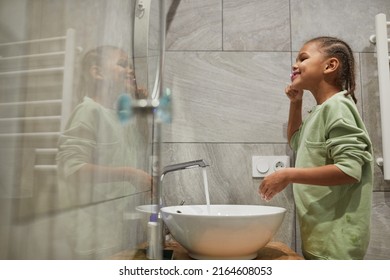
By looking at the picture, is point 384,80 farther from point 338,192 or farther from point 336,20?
point 338,192

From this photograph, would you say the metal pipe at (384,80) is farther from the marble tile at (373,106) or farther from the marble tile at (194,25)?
the marble tile at (194,25)

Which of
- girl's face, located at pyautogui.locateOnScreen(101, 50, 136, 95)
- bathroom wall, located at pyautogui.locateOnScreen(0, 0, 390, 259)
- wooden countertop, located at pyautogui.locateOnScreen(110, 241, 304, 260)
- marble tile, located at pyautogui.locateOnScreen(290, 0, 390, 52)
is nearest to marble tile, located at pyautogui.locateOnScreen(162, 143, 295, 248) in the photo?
bathroom wall, located at pyautogui.locateOnScreen(0, 0, 390, 259)

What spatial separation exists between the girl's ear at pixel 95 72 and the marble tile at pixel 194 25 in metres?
0.80

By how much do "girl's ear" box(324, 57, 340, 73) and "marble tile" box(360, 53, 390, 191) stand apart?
23 cm

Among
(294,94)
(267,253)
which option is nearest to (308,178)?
(267,253)

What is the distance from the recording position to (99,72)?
1.15 ft

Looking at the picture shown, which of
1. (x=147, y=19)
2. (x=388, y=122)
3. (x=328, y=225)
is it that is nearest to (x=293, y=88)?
(x=388, y=122)

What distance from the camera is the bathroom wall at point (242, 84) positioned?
1.05 meters

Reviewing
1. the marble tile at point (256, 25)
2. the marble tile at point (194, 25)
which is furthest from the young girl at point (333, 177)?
the marble tile at point (194, 25)

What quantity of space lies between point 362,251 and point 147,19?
0.74 m

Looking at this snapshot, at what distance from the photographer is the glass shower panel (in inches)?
10.2

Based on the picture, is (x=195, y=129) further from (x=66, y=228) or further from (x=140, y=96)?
(x=66, y=228)

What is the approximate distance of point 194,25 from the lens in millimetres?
1122

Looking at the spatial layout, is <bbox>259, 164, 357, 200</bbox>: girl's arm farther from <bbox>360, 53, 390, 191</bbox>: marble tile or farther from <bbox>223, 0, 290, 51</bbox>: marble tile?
<bbox>223, 0, 290, 51</bbox>: marble tile
